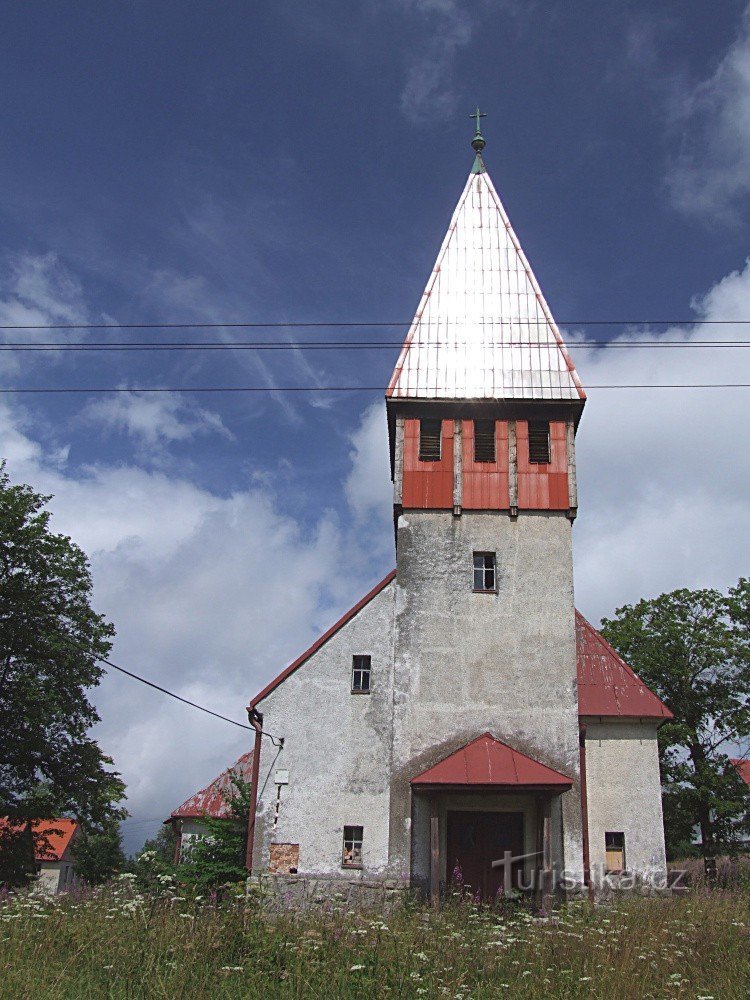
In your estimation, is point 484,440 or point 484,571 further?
point 484,440

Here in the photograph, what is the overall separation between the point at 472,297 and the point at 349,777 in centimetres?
1208

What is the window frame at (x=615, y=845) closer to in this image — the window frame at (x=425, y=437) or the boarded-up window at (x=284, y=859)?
the boarded-up window at (x=284, y=859)

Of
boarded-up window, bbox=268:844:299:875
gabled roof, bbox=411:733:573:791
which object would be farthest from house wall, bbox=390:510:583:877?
boarded-up window, bbox=268:844:299:875

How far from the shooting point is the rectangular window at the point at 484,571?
67.5 ft

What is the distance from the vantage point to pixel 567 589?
2036cm

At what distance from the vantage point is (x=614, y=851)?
62.7ft

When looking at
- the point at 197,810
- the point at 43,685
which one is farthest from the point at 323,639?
the point at 197,810

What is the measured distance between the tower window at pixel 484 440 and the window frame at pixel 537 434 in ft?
2.89

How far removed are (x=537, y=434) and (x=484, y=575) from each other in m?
3.71

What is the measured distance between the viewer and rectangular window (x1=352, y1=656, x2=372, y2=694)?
2036cm

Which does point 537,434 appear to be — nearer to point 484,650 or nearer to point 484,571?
point 484,571

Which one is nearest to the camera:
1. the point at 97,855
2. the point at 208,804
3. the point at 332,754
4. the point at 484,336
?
the point at 332,754

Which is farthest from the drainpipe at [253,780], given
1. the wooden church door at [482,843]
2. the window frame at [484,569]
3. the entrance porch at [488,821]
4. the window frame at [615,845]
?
the window frame at [615,845]

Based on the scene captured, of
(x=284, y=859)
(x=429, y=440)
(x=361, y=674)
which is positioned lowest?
(x=284, y=859)
